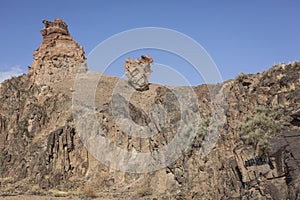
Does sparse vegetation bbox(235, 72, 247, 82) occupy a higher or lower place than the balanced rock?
lower

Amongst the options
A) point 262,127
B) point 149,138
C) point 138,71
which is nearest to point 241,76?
point 262,127

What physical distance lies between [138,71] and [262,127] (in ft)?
127

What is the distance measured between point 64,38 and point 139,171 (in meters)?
32.4

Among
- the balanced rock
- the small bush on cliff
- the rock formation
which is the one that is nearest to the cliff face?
the small bush on cliff

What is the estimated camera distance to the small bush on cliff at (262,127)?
11.0 metres

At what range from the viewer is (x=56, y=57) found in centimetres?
4819

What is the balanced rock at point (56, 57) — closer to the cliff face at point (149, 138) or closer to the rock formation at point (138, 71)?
the cliff face at point (149, 138)

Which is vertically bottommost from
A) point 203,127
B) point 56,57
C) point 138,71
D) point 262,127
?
point 262,127

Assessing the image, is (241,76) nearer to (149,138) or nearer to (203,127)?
(203,127)

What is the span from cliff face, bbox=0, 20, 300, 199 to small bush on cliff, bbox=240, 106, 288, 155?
0.03 meters

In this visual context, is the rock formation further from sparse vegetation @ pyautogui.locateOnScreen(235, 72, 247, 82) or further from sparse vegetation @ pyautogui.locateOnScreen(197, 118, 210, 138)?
sparse vegetation @ pyautogui.locateOnScreen(235, 72, 247, 82)

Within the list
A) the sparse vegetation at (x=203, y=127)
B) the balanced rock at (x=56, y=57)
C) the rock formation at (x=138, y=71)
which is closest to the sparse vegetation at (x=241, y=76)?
the sparse vegetation at (x=203, y=127)

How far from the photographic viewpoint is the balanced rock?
4634cm

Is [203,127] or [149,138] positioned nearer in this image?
[203,127]
